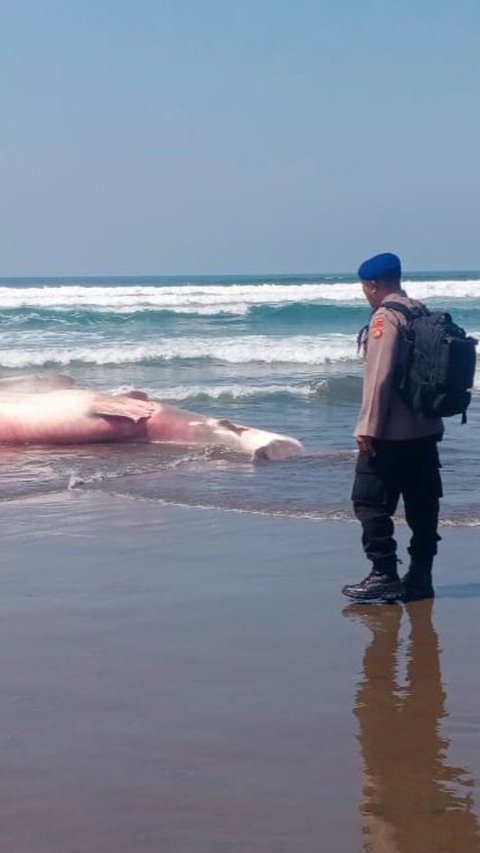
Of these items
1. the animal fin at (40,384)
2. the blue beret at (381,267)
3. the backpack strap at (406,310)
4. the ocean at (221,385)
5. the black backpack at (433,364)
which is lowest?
the ocean at (221,385)

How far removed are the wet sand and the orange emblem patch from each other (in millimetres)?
1126

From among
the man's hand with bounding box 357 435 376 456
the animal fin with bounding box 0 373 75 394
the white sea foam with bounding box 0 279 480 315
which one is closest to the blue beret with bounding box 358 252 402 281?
the man's hand with bounding box 357 435 376 456

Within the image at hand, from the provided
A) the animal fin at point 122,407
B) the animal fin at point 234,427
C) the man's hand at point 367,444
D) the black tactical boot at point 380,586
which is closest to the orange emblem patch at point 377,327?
the man's hand at point 367,444

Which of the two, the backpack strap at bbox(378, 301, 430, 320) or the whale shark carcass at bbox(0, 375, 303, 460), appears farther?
the whale shark carcass at bbox(0, 375, 303, 460)

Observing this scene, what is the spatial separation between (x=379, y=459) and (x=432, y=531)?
43 cm

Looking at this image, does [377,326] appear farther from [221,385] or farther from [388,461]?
[221,385]

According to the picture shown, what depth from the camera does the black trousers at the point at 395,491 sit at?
5.31 m

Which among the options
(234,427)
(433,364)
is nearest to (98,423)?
(234,427)

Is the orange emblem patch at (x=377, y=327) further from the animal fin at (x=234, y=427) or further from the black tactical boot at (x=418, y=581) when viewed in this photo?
the animal fin at (x=234, y=427)

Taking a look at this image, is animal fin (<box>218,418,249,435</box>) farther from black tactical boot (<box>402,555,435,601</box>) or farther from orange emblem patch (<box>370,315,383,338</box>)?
orange emblem patch (<box>370,315,383,338</box>)

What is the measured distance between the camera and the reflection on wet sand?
2.93 meters

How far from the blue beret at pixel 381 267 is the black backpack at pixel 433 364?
6.2 inches

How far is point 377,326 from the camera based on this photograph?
5.16 metres

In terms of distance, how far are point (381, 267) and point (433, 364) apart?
535mm
